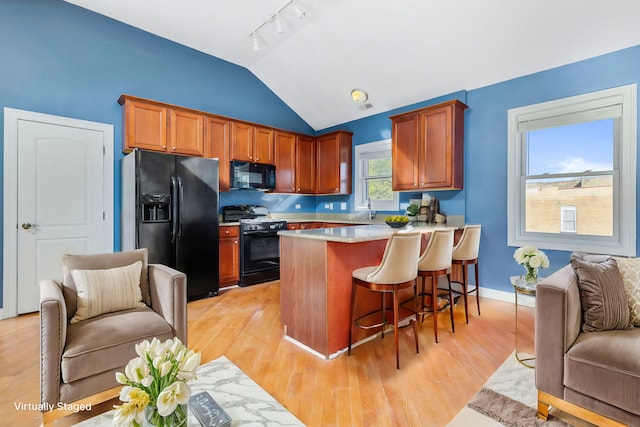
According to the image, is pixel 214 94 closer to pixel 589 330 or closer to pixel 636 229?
pixel 589 330

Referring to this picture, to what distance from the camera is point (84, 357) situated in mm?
1547

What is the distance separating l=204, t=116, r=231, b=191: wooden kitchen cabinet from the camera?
4.30m

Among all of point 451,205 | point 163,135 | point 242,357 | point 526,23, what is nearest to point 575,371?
point 242,357

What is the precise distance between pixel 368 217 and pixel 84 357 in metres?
4.26

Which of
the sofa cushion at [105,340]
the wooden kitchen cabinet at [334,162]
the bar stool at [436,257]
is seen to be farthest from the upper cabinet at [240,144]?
the bar stool at [436,257]

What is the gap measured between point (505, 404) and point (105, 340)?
2287 mm

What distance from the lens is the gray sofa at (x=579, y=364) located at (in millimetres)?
1373

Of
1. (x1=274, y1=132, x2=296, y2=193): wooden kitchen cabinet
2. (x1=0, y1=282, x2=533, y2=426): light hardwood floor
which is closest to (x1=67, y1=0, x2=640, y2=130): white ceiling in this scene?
(x1=274, y1=132, x2=296, y2=193): wooden kitchen cabinet

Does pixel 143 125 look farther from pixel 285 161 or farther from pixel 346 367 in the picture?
pixel 346 367

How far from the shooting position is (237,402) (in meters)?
1.30

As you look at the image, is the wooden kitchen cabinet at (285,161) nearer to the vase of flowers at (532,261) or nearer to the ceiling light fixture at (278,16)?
the ceiling light fixture at (278,16)

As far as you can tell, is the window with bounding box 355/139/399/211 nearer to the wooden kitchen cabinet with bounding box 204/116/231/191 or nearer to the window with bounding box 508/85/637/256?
the window with bounding box 508/85/637/256

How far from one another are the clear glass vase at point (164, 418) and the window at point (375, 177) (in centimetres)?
435

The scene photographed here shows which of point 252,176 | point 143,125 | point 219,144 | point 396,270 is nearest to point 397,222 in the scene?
point 396,270
